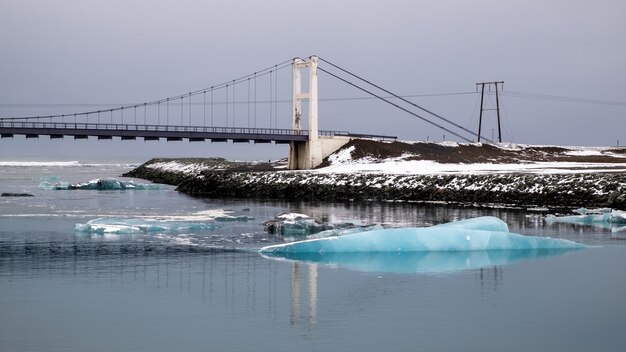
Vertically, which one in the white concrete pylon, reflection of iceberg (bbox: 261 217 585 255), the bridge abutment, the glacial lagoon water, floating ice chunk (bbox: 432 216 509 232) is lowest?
the glacial lagoon water

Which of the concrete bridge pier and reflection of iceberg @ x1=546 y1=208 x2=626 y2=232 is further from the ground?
the concrete bridge pier

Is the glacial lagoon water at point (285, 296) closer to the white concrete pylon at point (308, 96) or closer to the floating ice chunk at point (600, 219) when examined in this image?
the floating ice chunk at point (600, 219)

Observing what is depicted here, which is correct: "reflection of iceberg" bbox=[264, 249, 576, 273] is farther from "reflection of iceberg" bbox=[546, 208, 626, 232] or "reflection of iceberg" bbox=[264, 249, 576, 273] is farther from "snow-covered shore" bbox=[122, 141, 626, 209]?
"snow-covered shore" bbox=[122, 141, 626, 209]

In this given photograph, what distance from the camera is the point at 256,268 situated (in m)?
20.2

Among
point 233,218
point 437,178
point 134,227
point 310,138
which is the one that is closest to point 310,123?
point 310,138

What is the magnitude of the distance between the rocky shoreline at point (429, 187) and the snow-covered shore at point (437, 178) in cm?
5

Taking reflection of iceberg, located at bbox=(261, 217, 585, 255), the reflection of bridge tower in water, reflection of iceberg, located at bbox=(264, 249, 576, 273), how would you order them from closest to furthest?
the reflection of bridge tower in water
reflection of iceberg, located at bbox=(264, 249, 576, 273)
reflection of iceberg, located at bbox=(261, 217, 585, 255)

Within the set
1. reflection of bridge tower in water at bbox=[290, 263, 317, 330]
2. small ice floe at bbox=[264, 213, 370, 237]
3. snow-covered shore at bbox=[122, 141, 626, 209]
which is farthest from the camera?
snow-covered shore at bbox=[122, 141, 626, 209]

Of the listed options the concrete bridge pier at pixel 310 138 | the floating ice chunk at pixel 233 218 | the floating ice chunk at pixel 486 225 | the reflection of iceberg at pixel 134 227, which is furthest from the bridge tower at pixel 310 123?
the floating ice chunk at pixel 486 225

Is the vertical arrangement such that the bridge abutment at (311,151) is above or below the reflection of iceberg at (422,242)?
above

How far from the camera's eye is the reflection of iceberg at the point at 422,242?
22.5 m

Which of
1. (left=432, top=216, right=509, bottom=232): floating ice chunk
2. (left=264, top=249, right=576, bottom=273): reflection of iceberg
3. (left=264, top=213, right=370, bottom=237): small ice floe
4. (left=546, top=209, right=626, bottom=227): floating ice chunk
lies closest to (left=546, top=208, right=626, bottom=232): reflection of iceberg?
(left=546, top=209, right=626, bottom=227): floating ice chunk

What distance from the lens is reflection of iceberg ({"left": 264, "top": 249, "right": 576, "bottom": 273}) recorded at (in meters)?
20.6

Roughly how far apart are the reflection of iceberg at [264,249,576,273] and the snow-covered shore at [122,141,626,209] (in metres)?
19.5
